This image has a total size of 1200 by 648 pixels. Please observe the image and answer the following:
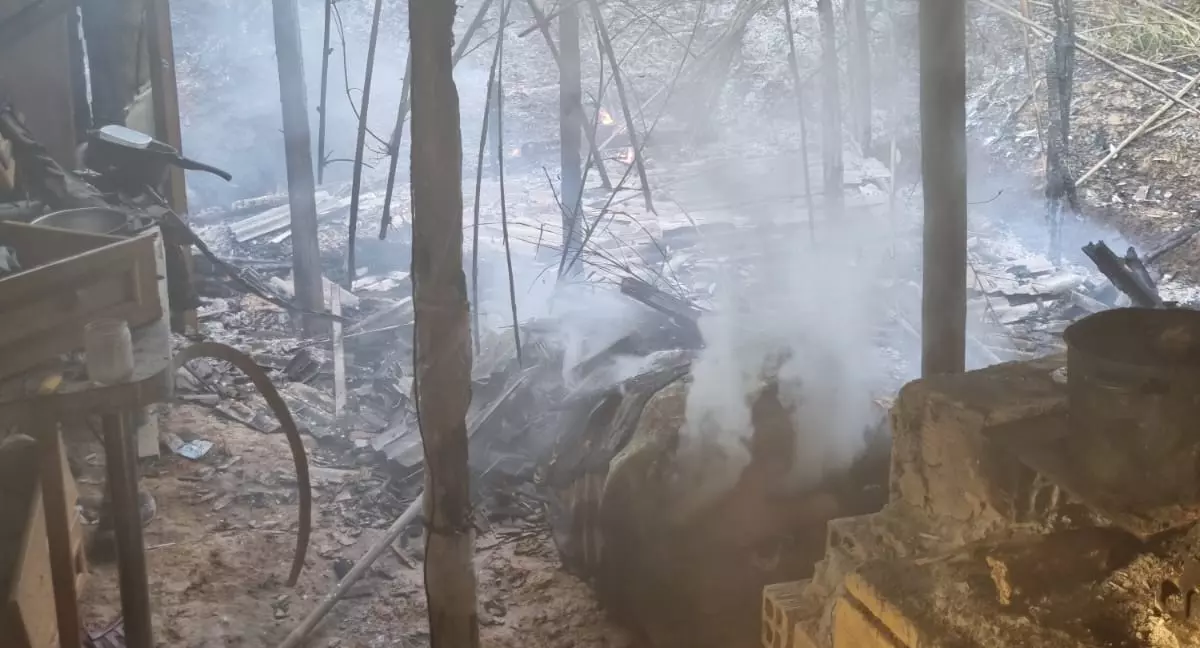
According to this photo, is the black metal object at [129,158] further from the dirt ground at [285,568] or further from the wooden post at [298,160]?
the dirt ground at [285,568]

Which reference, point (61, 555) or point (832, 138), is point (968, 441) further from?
point (832, 138)

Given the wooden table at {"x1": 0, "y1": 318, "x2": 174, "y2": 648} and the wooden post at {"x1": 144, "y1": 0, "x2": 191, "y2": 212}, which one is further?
the wooden post at {"x1": 144, "y1": 0, "x2": 191, "y2": 212}

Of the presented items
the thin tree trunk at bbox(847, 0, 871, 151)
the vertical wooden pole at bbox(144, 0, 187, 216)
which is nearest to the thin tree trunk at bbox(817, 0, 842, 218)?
the thin tree trunk at bbox(847, 0, 871, 151)

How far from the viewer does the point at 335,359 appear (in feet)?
25.6

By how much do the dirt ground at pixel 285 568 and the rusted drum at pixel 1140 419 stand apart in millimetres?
2957

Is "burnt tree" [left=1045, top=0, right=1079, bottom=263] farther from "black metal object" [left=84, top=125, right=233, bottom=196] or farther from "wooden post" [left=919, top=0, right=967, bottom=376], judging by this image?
"black metal object" [left=84, top=125, right=233, bottom=196]

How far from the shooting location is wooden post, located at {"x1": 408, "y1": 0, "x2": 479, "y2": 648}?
8.91 feet

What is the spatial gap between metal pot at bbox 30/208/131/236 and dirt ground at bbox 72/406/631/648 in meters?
1.48

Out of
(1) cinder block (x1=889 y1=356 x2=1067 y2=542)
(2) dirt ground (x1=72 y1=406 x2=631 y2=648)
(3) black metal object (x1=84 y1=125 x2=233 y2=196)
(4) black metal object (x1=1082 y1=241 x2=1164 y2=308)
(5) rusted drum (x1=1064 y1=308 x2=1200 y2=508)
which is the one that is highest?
(3) black metal object (x1=84 y1=125 x2=233 y2=196)

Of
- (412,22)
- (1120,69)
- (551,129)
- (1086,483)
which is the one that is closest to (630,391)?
(412,22)

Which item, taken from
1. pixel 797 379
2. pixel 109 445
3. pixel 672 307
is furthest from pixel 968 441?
pixel 672 307

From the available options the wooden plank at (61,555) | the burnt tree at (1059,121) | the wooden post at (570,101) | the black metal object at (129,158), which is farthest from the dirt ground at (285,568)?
the burnt tree at (1059,121)

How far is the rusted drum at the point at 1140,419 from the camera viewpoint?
6.61 ft

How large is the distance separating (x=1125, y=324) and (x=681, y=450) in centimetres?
245
